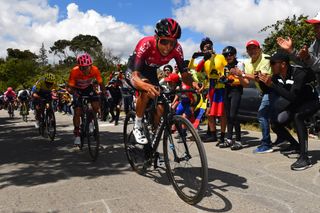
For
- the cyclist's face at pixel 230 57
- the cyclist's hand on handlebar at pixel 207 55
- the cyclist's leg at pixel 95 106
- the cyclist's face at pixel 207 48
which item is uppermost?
the cyclist's face at pixel 207 48

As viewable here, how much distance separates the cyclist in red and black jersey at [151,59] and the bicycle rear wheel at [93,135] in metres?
1.73

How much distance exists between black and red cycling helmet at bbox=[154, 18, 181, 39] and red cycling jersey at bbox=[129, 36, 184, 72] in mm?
265

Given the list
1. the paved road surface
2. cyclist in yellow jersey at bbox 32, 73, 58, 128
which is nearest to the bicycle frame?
the paved road surface

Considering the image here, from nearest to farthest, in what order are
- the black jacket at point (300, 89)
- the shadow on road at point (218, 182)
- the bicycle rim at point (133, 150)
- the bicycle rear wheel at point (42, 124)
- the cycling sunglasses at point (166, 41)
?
the shadow on road at point (218, 182) < the cycling sunglasses at point (166, 41) < the bicycle rim at point (133, 150) < the black jacket at point (300, 89) < the bicycle rear wheel at point (42, 124)

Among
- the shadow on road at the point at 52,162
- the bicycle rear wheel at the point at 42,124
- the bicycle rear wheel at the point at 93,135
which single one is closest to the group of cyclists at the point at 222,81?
the bicycle rear wheel at the point at 93,135

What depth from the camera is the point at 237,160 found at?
612cm

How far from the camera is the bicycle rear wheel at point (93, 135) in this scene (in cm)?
641

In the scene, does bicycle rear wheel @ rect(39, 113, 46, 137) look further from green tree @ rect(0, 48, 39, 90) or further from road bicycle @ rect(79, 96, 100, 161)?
green tree @ rect(0, 48, 39, 90)

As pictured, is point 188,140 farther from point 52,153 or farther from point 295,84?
point 52,153

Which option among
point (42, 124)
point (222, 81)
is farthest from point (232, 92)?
point (42, 124)

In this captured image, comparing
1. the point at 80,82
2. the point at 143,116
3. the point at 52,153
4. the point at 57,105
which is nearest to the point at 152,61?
the point at 143,116

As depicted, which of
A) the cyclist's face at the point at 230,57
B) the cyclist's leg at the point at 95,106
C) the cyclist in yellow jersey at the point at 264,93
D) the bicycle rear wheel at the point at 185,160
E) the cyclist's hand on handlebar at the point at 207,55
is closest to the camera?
the bicycle rear wheel at the point at 185,160

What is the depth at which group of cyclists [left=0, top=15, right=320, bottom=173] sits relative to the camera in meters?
4.68

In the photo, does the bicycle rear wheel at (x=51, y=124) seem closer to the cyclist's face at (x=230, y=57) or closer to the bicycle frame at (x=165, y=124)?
the cyclist's face at (x=230, y=57)
